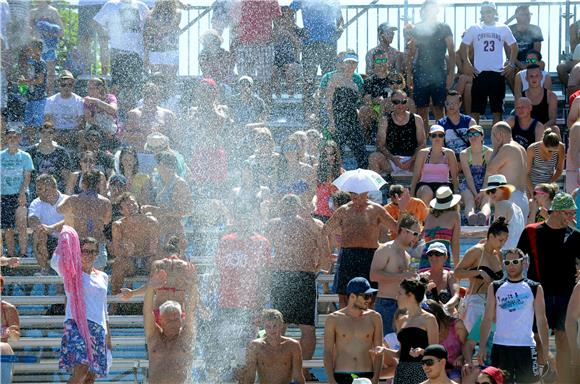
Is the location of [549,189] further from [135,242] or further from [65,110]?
[65,110]

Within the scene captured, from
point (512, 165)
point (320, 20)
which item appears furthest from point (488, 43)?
point (512, 165)

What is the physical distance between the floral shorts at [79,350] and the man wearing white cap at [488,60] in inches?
238

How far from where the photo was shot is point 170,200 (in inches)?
593

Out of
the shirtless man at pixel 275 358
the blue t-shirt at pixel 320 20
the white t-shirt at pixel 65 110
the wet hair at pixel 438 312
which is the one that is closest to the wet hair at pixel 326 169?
the shirtless man at pixel 275 358

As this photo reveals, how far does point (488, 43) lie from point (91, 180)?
17.0ft

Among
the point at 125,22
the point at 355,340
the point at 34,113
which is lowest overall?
the point at 355,340

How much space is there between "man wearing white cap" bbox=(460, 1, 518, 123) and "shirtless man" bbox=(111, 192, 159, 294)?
4545 mm

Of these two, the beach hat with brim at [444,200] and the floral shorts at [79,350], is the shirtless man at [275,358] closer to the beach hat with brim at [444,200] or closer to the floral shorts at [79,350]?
the floral shorts at [79,350]

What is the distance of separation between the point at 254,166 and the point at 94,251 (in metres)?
2.76

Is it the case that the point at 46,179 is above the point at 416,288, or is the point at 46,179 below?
above

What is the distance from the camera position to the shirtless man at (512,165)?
1455 centimetres

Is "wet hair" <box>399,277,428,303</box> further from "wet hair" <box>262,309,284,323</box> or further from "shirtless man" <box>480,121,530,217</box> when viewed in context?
"shirtless man" <box>480,121,530,217</box>

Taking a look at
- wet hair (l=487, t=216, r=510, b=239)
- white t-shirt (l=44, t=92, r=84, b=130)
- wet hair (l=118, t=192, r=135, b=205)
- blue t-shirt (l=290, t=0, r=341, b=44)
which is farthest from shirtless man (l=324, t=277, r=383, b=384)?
blue t-shirt (l=290, t=0, r=341, b=44)

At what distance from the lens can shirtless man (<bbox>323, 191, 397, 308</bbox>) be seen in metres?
13.7
